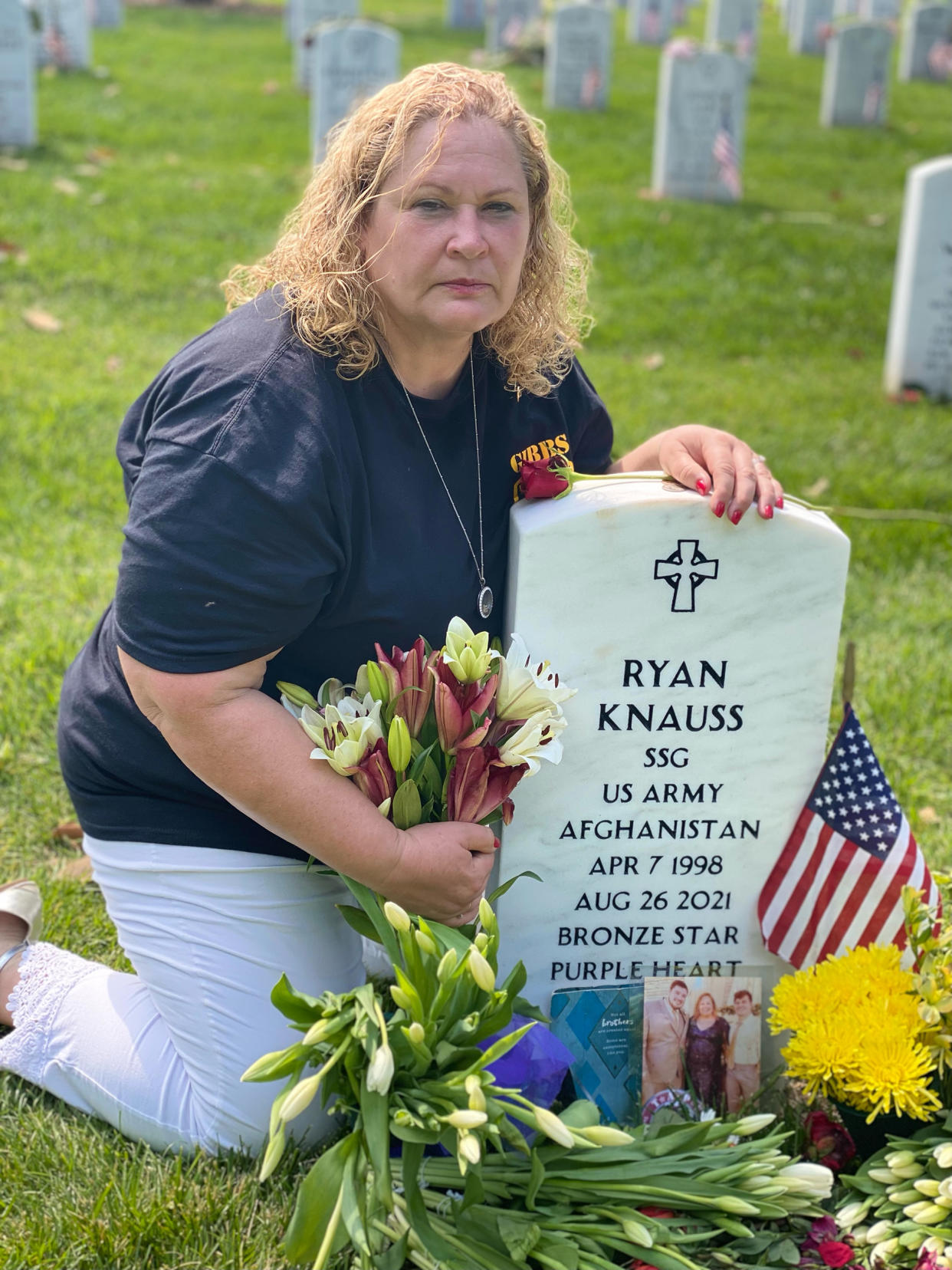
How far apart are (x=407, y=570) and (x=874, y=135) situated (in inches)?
460

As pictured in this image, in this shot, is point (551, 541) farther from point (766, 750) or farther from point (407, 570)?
point (766, 750)

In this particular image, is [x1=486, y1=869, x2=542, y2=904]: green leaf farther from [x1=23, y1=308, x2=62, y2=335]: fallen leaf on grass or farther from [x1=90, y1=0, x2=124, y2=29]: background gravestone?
[x1=90, y1=0, x2=124, y2=29]: background gravestone

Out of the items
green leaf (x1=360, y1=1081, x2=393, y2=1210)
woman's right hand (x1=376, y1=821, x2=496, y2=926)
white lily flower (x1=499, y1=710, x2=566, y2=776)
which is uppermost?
white lily flower (x1=499, y1=710, x2=566, y2=776)

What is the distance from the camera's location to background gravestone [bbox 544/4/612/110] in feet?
38.2

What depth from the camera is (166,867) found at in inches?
93.7

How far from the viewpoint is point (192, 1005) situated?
2359 millimetres

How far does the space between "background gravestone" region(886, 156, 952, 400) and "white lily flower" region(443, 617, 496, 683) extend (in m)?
5.13

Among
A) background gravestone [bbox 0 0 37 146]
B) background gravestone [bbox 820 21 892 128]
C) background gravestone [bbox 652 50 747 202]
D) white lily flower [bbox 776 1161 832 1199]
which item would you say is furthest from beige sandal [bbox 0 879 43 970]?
background gravestone [bbox 820 21 892 128]

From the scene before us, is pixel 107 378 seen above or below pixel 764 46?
below

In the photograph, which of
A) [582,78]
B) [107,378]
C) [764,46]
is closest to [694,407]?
[107,378]

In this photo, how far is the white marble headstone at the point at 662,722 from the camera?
7.77 feet

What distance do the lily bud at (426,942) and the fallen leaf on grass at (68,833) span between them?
1452mm

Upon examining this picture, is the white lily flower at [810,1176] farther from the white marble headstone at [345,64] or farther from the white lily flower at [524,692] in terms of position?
the white marble headstone at [345,64]

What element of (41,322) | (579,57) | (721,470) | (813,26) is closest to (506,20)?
(579,57)
